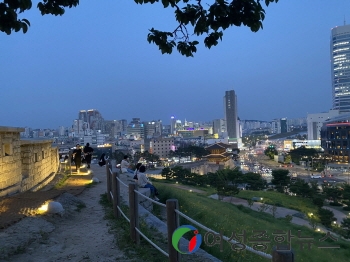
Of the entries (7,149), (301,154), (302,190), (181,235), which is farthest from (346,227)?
(301,154)

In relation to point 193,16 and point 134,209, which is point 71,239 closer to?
point 134,209

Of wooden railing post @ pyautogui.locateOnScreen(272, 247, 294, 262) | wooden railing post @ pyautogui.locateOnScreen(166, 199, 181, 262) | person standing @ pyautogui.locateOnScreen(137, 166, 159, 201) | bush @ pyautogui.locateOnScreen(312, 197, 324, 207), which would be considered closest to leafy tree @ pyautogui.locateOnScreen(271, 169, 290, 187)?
bush @ pyautogui.locateOnScreen(312, 197, 324, 207)

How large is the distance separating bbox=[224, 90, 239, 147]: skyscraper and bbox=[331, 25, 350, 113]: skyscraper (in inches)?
1736

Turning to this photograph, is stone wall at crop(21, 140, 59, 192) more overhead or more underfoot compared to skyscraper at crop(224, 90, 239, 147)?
more underfoot

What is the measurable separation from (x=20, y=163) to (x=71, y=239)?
4.47m

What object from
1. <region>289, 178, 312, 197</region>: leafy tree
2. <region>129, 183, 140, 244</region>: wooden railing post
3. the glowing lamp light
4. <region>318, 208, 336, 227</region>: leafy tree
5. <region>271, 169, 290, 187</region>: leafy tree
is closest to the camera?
<region>129, 183, 140, 244</region>: wooden railing post

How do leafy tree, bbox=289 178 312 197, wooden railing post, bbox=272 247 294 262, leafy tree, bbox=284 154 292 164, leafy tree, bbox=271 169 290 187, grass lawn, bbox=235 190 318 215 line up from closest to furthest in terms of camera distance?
wooden railing post, bbox=272 247 294 262
grass lawn, bbox=235 190 318 215
leafy tree, bbox=289 178 312 197
leafy tree, bbox=271 169 290 187
leafy tree, bbox=284 154 292 164

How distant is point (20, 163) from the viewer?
30.1 feet

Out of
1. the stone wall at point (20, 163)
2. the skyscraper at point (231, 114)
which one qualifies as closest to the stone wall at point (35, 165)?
the stone wall at point (20, 163)

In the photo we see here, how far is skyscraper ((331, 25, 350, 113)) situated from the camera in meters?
105

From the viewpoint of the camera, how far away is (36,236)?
5.53 metres

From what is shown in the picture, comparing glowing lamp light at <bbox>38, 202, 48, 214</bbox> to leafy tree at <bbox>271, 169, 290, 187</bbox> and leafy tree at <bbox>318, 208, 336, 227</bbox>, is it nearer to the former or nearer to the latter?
leafy tree at <bbox>318, 208, 336, 227</bbox>

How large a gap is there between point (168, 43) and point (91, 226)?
13.1 ft

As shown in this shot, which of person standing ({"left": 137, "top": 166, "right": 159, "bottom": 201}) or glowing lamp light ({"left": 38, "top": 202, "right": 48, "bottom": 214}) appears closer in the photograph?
glowing lamp light ({"left": 38, "top": 202, "right": 48, "bottom": 214})
